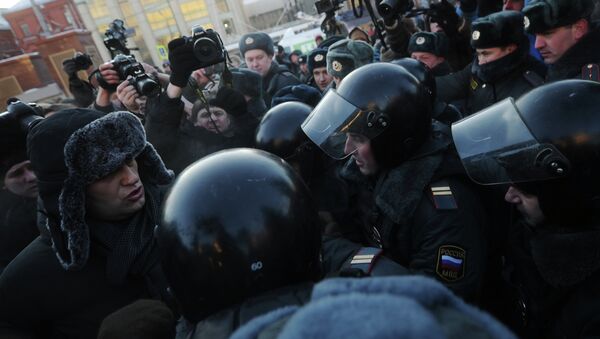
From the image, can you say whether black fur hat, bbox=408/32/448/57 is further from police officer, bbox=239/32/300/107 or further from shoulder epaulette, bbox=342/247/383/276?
shoulder epaulette, bbox=342/247/383/276

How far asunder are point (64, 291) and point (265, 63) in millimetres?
4252

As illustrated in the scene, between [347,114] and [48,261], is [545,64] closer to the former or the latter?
[347,114]

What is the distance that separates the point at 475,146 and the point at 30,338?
225 cm

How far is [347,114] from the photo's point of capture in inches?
77.5

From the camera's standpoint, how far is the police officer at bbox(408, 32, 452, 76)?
3.93 metres

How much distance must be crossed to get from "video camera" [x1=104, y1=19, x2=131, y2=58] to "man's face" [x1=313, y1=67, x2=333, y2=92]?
246cm

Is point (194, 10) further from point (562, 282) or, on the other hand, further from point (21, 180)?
point (562, 282)

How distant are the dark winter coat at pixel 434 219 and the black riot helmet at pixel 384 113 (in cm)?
10

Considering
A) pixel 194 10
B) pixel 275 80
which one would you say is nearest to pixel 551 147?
pixel 275 80

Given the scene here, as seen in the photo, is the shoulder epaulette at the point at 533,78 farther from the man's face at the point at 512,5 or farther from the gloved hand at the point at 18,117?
the gloved hand at the point at 18,117

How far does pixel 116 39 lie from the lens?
342 centimetres

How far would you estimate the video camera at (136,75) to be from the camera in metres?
2.40

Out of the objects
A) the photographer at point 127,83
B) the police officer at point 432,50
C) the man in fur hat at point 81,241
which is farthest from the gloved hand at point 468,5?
the man in fur hat at point 81,241

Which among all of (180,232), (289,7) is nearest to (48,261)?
(180,232)
